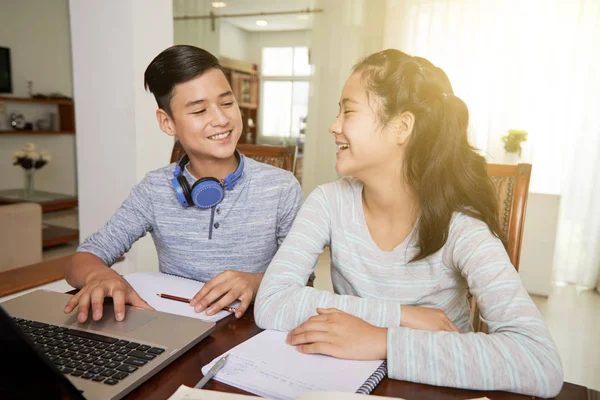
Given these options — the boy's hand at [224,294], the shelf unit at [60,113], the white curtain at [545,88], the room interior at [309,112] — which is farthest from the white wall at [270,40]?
the boy's hand at [224,294]

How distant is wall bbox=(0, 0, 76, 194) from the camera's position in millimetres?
5043

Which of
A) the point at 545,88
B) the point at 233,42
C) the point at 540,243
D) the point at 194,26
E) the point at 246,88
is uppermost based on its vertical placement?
the point at 233,42

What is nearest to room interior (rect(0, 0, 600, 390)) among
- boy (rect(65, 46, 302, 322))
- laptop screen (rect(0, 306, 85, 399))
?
boy (rect(65, 46, 302, 322))

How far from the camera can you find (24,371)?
1.34 ft

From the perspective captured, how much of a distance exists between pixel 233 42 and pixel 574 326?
607 cm

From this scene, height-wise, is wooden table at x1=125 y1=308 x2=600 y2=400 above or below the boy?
below

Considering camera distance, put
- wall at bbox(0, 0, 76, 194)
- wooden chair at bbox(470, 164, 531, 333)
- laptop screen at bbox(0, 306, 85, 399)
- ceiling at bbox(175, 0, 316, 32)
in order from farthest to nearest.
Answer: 1. ceiling at bbox(175, 0, 316, 32)
2. wall at bbox(0, 0, 76, 194)
3. wooden chair at bbox(470, 164, 531, 333)
4. laptop screen at bbox(0, 306, 85, 399)

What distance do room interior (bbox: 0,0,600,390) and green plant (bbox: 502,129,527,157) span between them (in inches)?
2.1

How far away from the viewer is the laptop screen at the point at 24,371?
39cm

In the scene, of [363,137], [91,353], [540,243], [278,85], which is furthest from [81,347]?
[278,85]

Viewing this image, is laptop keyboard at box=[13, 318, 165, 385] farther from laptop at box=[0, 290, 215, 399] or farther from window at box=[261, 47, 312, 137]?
window at box=[261, 47, 312, 137]

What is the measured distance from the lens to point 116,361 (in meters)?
0.60

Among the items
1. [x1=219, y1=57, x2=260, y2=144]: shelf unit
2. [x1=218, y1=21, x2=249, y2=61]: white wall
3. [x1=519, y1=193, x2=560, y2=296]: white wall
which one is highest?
[x1=218, y1=21, x2=249, y2=61]: white wall

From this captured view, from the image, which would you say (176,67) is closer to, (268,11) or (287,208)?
(287,208)
